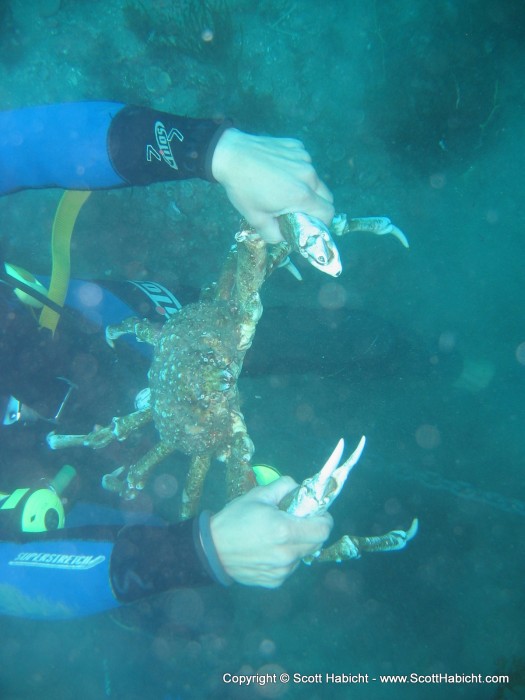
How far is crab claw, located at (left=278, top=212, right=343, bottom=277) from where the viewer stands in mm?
1474

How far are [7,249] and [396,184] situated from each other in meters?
4.65

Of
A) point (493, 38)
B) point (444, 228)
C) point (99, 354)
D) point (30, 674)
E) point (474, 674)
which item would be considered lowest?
point (30, 674)

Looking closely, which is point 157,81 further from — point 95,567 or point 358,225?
point 95,567

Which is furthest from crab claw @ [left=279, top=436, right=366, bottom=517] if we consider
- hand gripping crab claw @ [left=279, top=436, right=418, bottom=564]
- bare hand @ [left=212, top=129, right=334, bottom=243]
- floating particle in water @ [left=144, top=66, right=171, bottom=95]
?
floating particle in water @ [left=144, top=66, right=171, bottom=95]

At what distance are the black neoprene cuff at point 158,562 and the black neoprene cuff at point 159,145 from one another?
5.41ft

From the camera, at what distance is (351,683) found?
4176 mm

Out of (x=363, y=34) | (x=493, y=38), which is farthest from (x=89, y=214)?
(x=493, y=38)

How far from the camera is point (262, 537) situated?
1.57 m

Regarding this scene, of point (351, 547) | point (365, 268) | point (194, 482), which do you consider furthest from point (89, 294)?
point (365, 268)

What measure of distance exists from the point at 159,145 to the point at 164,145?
1.2 inches

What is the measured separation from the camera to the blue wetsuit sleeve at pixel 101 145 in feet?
5.60

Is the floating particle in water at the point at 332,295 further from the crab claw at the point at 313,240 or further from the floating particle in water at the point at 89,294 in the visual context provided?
the crab claw at the point at 313,240

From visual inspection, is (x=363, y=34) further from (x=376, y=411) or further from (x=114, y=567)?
(x=114, y=567)

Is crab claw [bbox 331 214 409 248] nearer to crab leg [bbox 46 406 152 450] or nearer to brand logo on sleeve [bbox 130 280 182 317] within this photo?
brand logo on sleeve [bbox 130 280 182 317]
